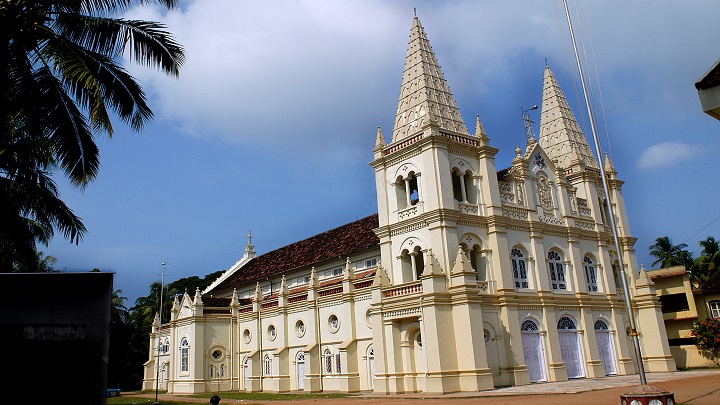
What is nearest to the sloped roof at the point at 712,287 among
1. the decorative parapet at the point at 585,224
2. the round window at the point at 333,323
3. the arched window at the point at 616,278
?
the arched window at the point at 616,278

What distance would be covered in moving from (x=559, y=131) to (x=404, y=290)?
1898 cm

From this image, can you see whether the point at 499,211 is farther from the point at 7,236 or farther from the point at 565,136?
the point at 7,236

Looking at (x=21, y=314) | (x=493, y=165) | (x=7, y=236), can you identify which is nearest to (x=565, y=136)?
(x=493, y=165)

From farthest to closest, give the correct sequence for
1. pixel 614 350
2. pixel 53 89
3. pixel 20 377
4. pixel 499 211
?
pixel 614 350, pixel 499 211, pixel 53 89, pixel 20 377

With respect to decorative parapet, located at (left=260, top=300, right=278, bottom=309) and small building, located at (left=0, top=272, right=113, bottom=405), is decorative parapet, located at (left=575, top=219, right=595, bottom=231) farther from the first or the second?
small building, located at (left=0, top=272, right=113, bottom=405)

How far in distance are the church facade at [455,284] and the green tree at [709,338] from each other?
11.6 ft

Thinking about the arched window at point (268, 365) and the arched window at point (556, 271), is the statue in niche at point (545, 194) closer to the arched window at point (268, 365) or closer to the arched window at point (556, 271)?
the arched window at point (556, 271)

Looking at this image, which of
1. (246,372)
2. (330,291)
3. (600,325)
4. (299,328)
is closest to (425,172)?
(330,291)

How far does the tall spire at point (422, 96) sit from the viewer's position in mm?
29516

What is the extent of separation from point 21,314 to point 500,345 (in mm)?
23973

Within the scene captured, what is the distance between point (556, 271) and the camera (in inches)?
1261

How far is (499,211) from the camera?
97.0ft

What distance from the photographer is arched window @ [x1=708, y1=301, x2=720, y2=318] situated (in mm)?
→ 38656

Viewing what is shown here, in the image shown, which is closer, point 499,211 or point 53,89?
point 53,89
